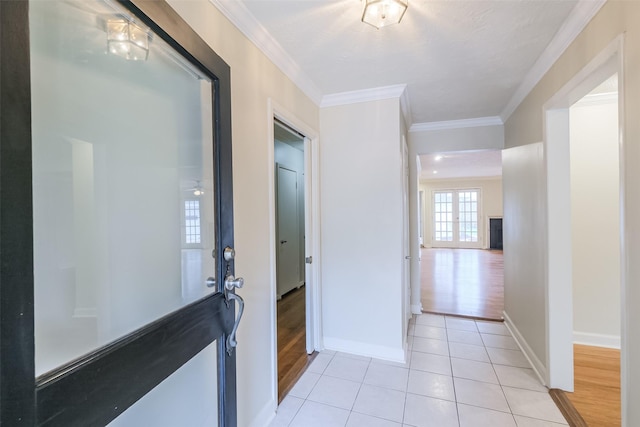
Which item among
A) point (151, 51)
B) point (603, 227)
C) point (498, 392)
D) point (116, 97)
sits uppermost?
point (151, 51)

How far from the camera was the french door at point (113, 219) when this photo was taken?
0.56m

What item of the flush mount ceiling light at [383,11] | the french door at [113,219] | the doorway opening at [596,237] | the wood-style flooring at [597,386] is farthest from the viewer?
the doorway opening at [596,237]

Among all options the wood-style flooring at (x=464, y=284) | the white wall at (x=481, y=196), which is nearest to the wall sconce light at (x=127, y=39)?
the wood-style flooring at (x=464, y=284)

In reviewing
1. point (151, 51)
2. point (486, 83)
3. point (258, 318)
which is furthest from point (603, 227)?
point (151, 51)

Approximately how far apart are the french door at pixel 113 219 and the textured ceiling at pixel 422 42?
Answer: 78 cm

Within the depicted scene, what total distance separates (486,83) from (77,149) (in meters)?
2.92

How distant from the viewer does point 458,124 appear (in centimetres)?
361

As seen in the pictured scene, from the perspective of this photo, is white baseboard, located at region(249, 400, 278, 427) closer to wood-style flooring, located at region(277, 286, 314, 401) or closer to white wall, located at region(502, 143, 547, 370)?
wood-style flooring, located at region(277, 286, 314, 401)

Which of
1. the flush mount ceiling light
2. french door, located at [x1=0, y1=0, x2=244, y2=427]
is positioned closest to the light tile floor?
french door, located at [x1=0, y1=0, x2=244, y2=427]

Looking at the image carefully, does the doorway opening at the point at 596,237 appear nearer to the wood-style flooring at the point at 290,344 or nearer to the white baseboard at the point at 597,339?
the white baseboard at the point at 597,339

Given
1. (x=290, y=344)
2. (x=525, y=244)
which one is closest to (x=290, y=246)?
(x=290, y=344)

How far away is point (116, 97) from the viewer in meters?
0.95

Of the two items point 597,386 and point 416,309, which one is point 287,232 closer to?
point 416,309

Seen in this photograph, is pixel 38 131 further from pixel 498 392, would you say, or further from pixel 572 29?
pixel 498 392
